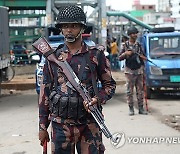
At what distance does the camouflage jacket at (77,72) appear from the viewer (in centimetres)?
393

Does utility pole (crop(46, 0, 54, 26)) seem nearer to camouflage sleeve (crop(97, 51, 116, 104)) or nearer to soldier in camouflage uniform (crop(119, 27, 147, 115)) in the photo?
soldier in camouflage uniform (crop(119, 27, 147, 115))

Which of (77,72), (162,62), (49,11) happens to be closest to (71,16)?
(77,72)

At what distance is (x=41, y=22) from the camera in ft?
83.0

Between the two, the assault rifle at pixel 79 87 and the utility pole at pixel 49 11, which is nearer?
the assault rifle at pixel 79 87

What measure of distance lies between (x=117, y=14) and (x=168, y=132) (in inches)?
813

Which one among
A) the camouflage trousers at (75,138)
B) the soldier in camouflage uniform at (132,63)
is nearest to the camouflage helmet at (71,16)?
the camouflage trousers at (75,138)

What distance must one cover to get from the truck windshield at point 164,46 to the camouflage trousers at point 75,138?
9.42 metres

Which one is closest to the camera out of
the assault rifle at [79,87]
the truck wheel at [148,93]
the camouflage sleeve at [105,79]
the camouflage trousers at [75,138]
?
the assault rifle at [79,87]

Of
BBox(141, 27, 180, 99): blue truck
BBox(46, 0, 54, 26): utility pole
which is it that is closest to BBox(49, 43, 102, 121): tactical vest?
BBox(141, 27, 180, 99): blue truck

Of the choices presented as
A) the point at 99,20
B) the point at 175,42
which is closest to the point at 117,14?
the point at 99,20

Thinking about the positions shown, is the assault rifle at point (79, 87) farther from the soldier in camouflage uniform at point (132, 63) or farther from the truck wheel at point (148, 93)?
the truck wheel at point (148, 93)

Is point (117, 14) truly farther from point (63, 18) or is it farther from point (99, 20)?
point (63, 18)

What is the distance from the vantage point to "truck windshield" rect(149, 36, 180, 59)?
13172mm

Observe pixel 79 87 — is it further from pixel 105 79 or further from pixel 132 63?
pixel 132 63
